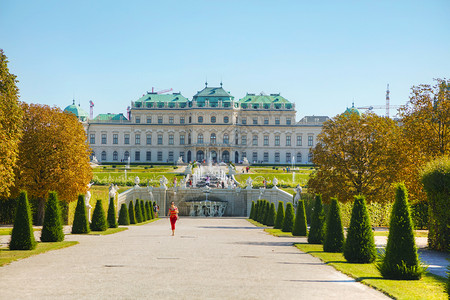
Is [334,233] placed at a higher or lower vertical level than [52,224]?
lower

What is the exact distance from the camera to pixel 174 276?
933 cm

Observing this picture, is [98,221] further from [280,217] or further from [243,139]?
[243,139]

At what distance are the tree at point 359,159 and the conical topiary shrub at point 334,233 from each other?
730 centimetres

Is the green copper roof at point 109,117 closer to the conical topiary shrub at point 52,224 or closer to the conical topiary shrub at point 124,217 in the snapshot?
the conical topiary shrub at point 124,217

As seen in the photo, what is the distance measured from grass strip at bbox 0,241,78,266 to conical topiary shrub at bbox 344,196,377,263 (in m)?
6.82

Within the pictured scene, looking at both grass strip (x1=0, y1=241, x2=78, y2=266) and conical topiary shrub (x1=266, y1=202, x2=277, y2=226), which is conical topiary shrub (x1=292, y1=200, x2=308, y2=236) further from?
grass strip (x1=0, y1=241, x2=78, y2=266)

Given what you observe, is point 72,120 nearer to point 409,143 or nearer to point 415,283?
point 409,143

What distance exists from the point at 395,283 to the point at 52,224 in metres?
9.90

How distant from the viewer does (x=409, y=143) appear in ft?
60.7

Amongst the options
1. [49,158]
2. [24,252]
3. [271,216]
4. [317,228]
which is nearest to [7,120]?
[24,252]

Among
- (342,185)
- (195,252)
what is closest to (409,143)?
(342,185)

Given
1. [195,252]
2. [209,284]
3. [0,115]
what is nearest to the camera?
[209,284]

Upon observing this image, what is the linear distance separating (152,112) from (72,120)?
67.8 meters

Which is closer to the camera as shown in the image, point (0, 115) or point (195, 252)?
point (195, 252)
